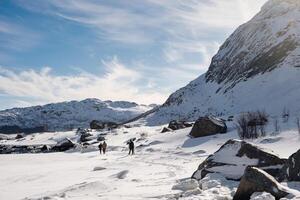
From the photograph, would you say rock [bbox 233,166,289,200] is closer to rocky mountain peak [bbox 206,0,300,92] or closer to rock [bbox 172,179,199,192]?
rock [bbox 172,179,199,192]

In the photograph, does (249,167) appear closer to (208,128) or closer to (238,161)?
(238,161)

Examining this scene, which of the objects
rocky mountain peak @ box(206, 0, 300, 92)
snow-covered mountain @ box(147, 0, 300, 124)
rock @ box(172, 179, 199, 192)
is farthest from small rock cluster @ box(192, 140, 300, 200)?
rocky mountain peak @ box(206, 0, 300, 92)

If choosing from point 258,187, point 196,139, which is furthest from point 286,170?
point 196,139

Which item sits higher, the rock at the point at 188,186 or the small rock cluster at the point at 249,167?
the small rock cluster at the point at 249,167

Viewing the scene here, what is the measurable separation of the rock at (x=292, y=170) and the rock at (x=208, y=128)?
28.4 m

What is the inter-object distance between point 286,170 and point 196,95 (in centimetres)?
12917

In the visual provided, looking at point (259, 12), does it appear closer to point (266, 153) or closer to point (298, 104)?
point (298, 104)

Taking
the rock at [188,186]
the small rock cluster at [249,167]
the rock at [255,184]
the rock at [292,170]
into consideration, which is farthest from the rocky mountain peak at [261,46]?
the rock at [255,184]

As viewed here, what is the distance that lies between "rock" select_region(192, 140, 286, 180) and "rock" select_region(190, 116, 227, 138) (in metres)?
25.5

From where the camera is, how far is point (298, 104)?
5888 centimetres

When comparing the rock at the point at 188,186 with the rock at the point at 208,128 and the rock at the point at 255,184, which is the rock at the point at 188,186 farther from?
the rock at the point at 208,128

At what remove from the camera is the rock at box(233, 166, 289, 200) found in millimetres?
10850

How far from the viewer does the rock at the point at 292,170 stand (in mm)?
12332

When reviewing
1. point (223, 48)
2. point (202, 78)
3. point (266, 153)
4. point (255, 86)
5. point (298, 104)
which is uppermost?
point (223, 48)
